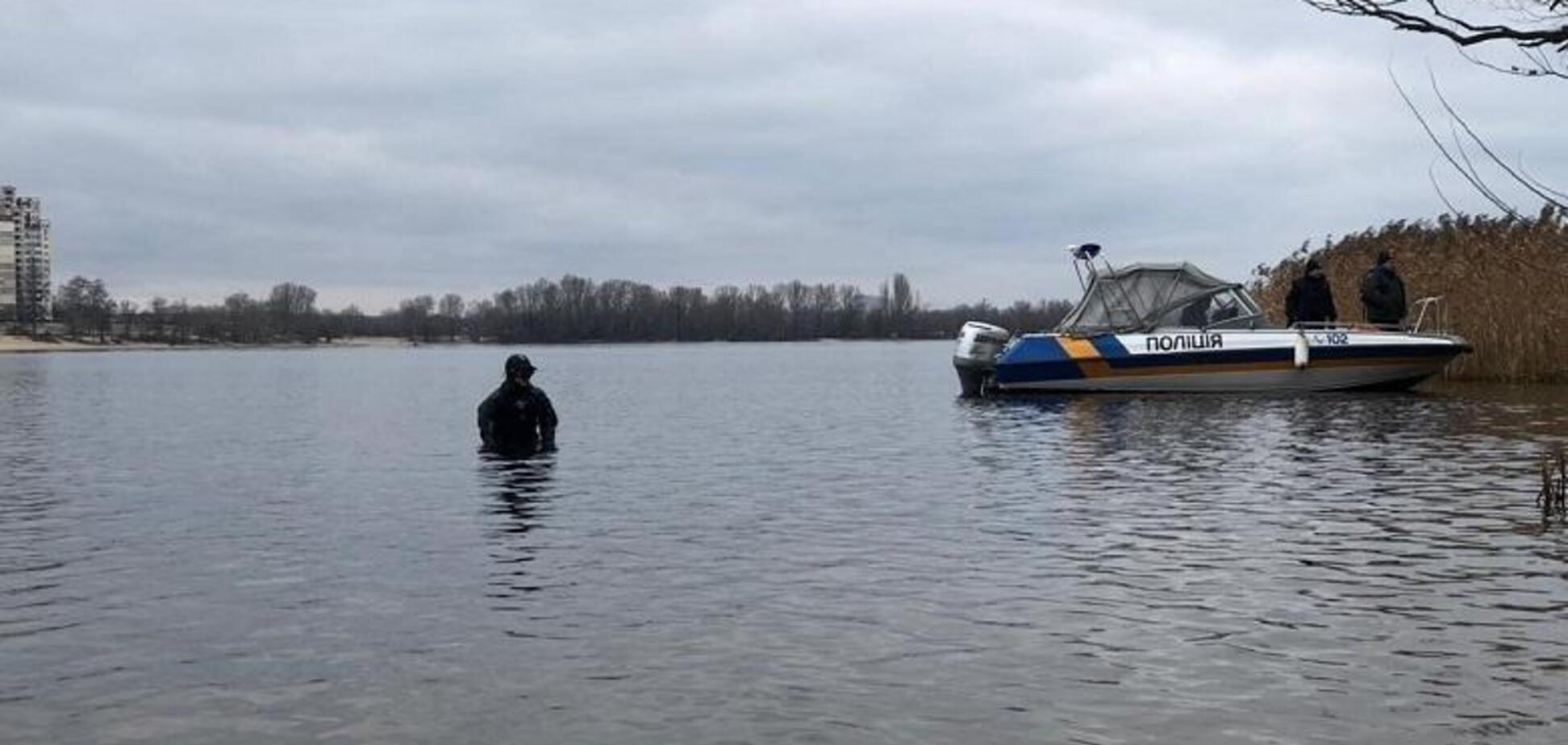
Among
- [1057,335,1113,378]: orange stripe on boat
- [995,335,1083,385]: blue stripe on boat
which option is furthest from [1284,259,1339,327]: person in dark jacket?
[995,335,1083,385]: blue stripe on boat

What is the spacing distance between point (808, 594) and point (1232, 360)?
21.4 m

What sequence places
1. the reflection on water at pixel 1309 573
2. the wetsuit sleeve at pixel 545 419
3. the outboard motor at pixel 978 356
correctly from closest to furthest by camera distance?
the reflection on water at pixel 1309 573 < the wetsuit sleeve at pixel 545 419 < the outboard motor at pixel 978 356

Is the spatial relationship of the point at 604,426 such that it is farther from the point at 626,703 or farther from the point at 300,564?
the point at 626,703

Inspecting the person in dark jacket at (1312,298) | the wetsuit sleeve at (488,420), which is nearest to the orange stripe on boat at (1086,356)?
the person in dark jacket at (1312,298)

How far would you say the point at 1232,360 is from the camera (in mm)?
29656

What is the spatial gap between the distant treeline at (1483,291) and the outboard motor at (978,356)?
7.14m

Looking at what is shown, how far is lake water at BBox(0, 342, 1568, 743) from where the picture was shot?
6.96 metres

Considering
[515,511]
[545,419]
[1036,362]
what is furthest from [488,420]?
[1036,362]

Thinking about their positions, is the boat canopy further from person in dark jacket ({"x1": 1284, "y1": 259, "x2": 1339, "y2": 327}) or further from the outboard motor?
the outboard motor

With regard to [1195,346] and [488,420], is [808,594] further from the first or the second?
[1195,346]

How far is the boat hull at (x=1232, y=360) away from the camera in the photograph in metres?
28.7

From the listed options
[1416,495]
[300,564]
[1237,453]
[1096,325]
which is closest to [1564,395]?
[1096,325]

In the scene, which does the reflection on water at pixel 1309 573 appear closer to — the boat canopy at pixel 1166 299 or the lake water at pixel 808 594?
the lake water at pixel 808 594

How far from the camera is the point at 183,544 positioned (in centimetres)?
1271
